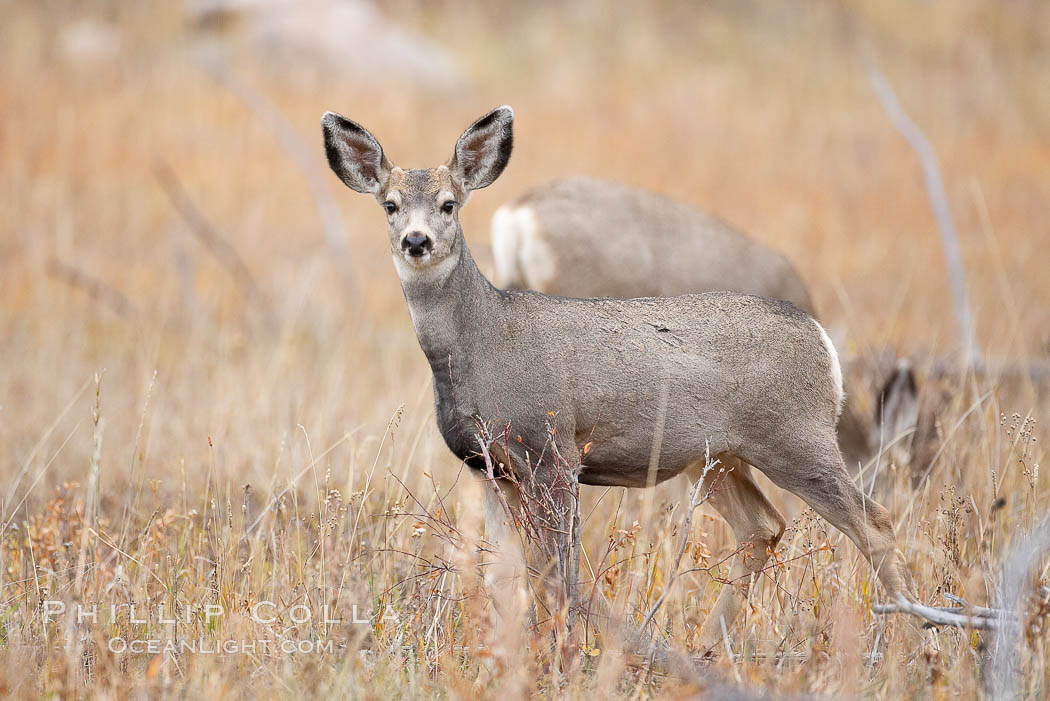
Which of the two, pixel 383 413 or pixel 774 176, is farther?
pixel 774 176

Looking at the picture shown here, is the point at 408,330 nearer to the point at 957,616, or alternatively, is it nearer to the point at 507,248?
the point at 507,248

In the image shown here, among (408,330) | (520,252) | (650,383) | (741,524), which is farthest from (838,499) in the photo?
(408,330)

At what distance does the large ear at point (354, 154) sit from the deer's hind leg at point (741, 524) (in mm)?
1827

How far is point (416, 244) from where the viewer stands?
13.0 feet

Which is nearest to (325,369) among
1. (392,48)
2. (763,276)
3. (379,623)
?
(763,276)

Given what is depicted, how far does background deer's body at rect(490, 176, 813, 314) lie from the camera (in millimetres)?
7102

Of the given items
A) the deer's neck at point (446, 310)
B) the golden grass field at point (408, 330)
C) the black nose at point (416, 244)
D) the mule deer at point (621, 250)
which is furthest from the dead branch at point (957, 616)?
the mule deer at point (621, 250)

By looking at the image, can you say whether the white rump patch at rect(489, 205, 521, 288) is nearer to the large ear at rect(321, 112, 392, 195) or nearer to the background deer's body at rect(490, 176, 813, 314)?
the background deer's body at rect(490, 176, 813, 314)

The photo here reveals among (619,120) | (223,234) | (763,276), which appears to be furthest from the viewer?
(619,120)

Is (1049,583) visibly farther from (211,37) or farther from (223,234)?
(211,37)

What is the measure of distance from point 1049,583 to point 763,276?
3472 mm

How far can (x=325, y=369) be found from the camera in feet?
27.5

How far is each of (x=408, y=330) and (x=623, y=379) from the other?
6204 mm

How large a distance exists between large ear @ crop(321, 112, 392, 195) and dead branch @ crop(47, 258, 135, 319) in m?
5.64
